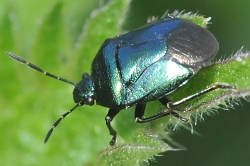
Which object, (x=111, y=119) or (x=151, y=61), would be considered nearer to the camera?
(x=151, y=61)

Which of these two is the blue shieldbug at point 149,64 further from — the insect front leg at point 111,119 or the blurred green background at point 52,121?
the blurred green background at point 52,121

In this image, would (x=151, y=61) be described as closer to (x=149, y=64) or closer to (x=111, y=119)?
(x=149, y=64)

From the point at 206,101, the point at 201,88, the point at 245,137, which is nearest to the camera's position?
the point at 206,101

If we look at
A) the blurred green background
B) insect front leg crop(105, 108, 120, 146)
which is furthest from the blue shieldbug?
the blurred green background

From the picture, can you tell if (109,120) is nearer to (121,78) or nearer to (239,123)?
(121,78)

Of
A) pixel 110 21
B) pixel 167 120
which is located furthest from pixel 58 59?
pixel 167 120

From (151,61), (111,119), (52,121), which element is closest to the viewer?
(151,61)

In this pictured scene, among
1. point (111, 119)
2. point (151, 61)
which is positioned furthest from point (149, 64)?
point (111, 119)

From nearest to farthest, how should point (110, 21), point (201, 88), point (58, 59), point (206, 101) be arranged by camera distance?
point (206, 101), point (201, 88), point (110, 21), point (58, 59)

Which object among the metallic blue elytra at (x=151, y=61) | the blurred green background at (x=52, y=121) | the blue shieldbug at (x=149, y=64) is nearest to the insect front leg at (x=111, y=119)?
the blue shieldbug at (x=149, y=64)
